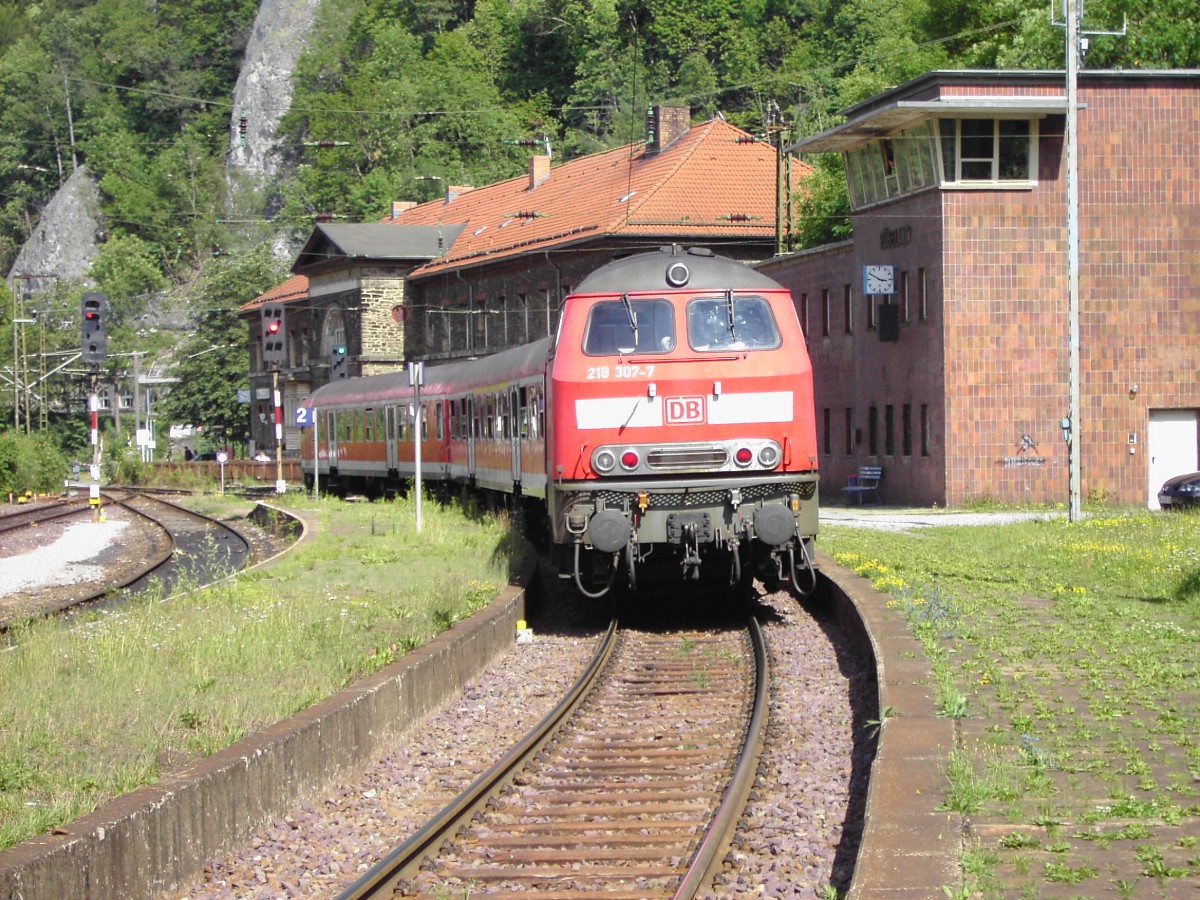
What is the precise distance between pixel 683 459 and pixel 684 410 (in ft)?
1.65

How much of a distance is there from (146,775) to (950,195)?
29.9m

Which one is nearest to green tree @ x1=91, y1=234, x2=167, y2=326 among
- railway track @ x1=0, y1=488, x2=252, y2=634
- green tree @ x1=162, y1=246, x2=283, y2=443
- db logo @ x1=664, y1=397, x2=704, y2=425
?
green tree @ x1=162, y1=246, x2=283, y2=443

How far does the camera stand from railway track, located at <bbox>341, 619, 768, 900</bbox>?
284 inches

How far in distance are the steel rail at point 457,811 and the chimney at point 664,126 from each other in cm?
4914

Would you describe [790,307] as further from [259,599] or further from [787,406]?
[259,599]

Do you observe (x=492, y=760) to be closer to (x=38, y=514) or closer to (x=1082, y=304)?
(x=1082, y=304)

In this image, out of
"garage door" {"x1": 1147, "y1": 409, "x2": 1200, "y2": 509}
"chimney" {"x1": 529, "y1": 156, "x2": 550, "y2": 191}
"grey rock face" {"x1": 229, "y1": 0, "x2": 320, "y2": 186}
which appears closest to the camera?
"garage door" {"x1": 1147, "y1": 409, "x2": 1200, "y2": 509}

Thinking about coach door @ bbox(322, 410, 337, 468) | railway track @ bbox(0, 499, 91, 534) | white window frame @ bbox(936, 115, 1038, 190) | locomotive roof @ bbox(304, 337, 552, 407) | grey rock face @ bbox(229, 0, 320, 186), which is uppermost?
grey rock face @ bbox(229, 0, 320, 186)

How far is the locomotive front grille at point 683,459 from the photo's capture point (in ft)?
49.1

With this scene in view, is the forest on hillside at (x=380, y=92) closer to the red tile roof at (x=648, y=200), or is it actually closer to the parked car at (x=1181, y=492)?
the red tile roof at (x=648, y=200)

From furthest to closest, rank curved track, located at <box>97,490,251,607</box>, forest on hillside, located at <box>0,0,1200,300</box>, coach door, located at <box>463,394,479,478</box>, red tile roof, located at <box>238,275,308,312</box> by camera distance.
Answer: red tile roof, located at <box>238,275,308,312</box> → forest on hillside, located at <box>0,0,1200,300</box> → coach door, located at <box>463,394,479,478</box> → curved track, located at <box>97,490,251,607</box>

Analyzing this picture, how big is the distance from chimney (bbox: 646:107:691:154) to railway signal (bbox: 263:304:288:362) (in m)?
24.9

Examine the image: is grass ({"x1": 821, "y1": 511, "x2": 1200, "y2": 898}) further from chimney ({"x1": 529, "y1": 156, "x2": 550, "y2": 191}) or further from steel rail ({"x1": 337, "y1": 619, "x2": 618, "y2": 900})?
chimney ({"x1": 529, "y1": 156, "x2": 550, "y2": 191})

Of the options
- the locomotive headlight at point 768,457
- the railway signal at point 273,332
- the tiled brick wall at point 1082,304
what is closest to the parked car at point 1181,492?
the tiled brick wall at point 1082,304
